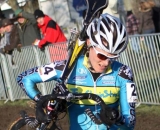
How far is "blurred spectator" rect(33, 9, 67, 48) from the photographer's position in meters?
11.2

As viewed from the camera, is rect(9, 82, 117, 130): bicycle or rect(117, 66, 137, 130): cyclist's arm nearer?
rect(9, 82, 117, 130): bicycle

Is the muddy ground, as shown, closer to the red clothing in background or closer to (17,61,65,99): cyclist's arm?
the red clothing in background

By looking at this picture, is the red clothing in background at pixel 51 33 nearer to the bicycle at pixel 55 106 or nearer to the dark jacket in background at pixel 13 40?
the dark jacket in background at pixel 13 40

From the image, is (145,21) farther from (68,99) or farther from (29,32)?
(68,99)

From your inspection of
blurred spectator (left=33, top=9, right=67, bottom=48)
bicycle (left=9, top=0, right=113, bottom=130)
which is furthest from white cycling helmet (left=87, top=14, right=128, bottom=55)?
blurred spectator (left=33, top=9, right=67, bottom=48)

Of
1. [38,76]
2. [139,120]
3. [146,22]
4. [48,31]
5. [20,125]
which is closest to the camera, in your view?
[38,76]

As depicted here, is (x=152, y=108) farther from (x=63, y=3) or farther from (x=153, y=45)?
(x=63, y=3)

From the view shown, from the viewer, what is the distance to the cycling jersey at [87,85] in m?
4.56

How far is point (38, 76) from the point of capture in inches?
187

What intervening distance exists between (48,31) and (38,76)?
6.49 m

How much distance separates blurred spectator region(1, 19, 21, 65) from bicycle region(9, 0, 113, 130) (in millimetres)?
7898

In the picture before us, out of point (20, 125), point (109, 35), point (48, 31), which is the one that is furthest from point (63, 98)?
point (48, 31)

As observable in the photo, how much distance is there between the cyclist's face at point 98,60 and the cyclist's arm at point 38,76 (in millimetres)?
311

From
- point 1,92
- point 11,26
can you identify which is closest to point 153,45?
point 11,26
